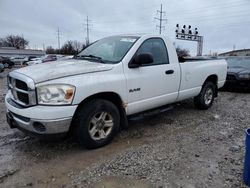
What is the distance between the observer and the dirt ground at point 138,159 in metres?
3.17

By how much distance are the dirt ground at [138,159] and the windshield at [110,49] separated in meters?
1.50

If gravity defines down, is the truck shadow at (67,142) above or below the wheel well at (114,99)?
below

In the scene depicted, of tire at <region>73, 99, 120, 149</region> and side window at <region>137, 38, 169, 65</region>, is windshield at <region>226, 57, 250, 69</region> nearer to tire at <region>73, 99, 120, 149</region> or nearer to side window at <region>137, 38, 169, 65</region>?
side window at <region>137, 38, 169, 65</region>

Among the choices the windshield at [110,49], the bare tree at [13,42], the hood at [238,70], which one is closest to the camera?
the windshield at [110,49]

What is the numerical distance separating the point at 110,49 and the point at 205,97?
320cm

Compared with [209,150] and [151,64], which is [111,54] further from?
[209,150]

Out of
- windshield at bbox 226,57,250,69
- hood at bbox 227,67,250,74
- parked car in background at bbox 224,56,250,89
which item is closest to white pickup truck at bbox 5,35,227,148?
parked car in background at bbox 224,56,250,89

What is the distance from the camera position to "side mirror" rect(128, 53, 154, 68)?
4238 mm

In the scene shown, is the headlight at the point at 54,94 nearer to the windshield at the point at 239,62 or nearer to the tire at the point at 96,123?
the tire at the point at 96,123

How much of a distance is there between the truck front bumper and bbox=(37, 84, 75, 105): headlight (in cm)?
8

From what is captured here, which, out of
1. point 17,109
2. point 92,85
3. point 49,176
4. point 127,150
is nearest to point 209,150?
point 127,150

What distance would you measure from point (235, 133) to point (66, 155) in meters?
3.30

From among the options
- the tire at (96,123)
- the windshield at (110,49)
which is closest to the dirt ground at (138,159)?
the tire at (96,123)

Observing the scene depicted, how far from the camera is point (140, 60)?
427 cm
